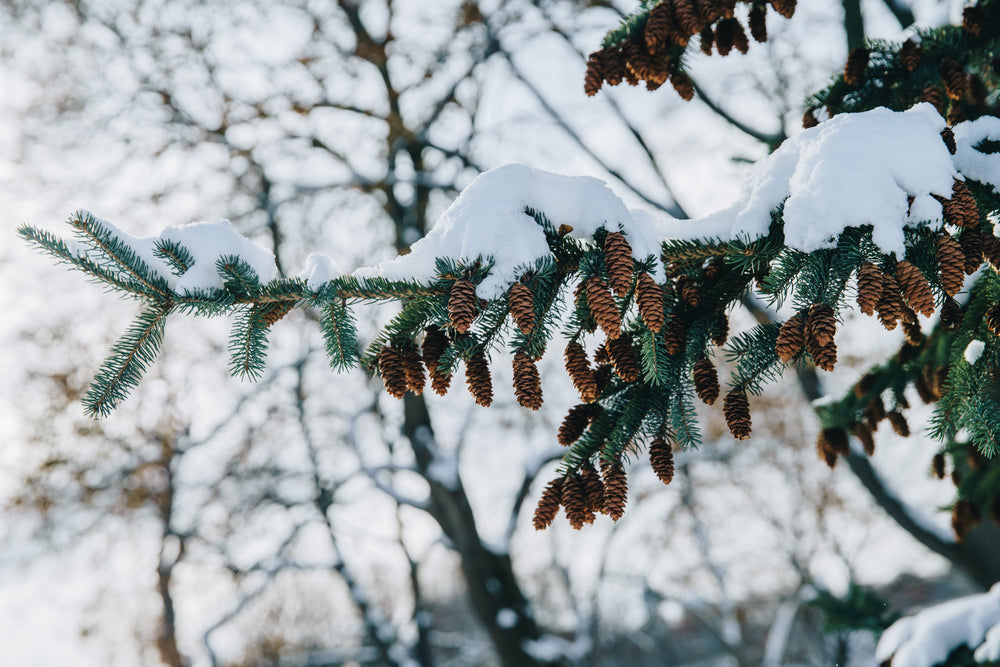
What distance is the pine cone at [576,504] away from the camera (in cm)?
152

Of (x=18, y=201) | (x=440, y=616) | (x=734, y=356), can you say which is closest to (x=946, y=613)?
(x=734, y=356)

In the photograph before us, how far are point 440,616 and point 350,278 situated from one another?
101 feet

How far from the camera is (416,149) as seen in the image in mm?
7953

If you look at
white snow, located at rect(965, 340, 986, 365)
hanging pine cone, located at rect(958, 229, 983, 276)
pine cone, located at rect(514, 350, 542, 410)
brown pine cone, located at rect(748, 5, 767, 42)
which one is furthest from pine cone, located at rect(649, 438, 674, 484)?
brown pine cone, located at rect(748, 5, 767, 42)

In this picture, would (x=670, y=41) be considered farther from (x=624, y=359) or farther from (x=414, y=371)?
(x=414, y=371)

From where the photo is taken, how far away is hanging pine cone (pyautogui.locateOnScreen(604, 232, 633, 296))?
1344 mm

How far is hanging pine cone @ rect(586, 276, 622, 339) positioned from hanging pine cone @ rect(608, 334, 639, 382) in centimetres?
23

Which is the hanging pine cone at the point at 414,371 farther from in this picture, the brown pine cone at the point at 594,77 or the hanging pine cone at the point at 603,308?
the brown pine cone at the point at 594,77

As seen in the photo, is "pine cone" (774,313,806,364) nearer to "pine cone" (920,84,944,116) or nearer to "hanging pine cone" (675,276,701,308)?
"hanging pine cone" (675,276,701,308)

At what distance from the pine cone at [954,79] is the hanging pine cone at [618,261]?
1524mm

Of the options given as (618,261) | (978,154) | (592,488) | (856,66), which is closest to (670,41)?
(856,66)

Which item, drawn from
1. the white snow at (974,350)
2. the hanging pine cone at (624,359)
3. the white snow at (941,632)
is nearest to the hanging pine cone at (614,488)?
the hanging pine cone at (624,359)

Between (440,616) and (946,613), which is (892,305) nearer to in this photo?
(946,613)

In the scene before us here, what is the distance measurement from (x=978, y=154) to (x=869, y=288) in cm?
80
